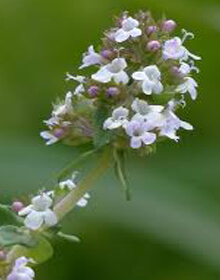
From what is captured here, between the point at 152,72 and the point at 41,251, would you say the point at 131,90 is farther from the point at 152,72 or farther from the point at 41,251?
the point at 41,251

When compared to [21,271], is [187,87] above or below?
above

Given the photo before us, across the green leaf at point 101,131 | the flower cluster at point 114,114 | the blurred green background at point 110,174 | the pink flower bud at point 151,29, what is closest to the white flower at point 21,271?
the flower cluster at point 114,114

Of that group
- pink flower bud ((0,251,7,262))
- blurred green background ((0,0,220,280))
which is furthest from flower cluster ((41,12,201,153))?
blurred green background ((0,0,220,280))

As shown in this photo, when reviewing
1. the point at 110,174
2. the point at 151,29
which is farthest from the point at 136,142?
the point at 110,174

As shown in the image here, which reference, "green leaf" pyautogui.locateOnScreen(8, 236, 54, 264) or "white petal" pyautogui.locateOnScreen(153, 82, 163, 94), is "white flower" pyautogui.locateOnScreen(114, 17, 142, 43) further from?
"green leaf" pyautogui.locateOnScreen(8, 236, 54, 264)

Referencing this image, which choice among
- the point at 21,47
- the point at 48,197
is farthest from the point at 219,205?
the point at 48,197

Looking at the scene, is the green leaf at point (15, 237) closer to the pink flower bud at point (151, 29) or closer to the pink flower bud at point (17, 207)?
the pink flower bud at point (17, 207)

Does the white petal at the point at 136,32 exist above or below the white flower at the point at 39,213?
above
